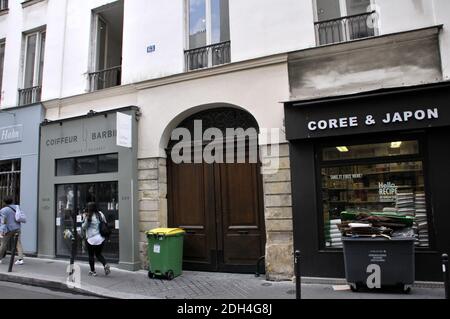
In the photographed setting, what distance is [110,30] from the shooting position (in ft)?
36.8

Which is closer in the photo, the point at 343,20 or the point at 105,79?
the point at 343,20

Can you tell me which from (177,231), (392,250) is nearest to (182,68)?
(177,231)

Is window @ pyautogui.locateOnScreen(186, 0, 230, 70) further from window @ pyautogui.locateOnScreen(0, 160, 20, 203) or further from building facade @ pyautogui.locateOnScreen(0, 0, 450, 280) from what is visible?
window @ pyautogui.locateOnScreen(0, 160, 20, 203)

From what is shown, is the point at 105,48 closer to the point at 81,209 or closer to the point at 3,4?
the point at 81,209

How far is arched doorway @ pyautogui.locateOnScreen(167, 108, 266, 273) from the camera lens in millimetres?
8125

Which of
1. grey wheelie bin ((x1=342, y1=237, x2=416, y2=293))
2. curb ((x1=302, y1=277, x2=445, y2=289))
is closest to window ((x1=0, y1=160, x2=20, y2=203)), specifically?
curb ((x1=302, y1=277, x2=445, y2=289))

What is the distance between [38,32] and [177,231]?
8.11 metres

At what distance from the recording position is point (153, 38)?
9.32 meters

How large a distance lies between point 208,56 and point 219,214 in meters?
3.59

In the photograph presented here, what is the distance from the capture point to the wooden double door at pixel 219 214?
811 cm

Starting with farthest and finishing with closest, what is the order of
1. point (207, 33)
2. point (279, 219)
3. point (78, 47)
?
point (78, 47)
point (207, 33)
point (279, 219)

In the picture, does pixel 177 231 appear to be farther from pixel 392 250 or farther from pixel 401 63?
pixel 401 63

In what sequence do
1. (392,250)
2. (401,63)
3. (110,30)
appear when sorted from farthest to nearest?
(110,30) < (401,63) < (392,250)

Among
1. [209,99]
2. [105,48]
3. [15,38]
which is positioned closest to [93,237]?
[209,99]
